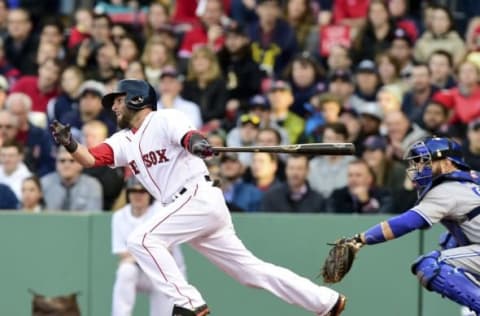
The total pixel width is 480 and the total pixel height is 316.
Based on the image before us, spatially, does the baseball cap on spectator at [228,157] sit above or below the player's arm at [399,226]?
above

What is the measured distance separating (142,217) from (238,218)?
2.84ft

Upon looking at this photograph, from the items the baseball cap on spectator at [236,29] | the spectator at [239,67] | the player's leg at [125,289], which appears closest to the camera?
the player's leg at [125,289]

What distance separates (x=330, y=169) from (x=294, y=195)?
2.06 ft

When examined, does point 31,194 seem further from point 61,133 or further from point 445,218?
point 445,218

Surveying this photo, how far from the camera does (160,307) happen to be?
13141mm

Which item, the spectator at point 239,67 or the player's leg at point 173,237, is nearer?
the player's leg at point 173,237

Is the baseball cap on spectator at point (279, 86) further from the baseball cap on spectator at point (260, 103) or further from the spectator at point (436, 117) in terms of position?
the spectator at point (436, 117)

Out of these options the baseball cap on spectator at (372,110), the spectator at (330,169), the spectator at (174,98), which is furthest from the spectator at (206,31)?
the spectator at (330,169)

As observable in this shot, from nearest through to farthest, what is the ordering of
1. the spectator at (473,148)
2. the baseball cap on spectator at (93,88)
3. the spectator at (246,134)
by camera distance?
the spectator at (473,148) < the spectator at (246,134) < the baseball cap on spectator at (93,88)

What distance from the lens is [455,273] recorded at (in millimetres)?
10570

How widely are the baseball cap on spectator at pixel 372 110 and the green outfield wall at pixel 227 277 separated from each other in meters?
2.43

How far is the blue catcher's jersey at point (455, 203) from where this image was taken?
10.5m

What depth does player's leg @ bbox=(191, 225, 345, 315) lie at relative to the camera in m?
11.3

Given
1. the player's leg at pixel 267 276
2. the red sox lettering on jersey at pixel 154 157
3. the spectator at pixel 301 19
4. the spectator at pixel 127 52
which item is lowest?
the player's leg at pixel 267 276
